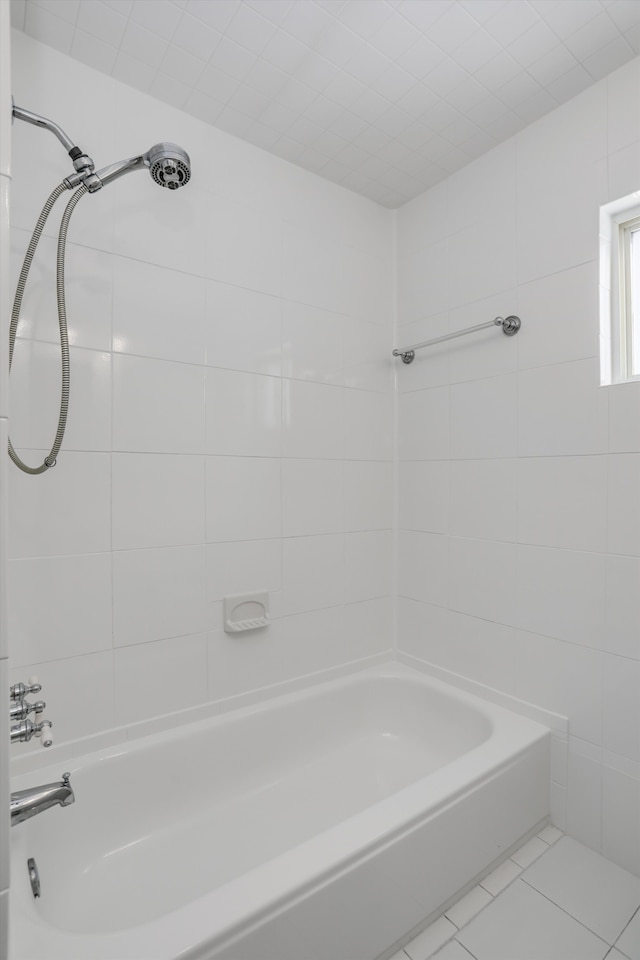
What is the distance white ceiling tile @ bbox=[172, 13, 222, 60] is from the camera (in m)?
1.32

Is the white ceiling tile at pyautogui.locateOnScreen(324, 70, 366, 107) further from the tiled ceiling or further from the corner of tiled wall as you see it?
the corner of tiled wall

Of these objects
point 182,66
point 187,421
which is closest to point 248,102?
point 182,66

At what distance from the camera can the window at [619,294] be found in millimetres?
1539

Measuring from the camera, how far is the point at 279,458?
6.09ft

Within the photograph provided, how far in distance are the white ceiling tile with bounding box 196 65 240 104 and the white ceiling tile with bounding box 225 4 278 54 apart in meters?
0.13

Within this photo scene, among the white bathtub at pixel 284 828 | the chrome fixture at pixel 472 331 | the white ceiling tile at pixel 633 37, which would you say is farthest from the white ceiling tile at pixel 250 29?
the white bathtub at pixel 284 828

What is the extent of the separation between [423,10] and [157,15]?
687 millimetres

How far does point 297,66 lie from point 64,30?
2.07 ft

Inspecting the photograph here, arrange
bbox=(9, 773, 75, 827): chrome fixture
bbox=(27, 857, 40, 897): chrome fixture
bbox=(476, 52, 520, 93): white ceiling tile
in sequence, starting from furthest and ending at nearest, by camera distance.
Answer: bbox=(476, 52, 520, 93): white ceiling tile
bbox=(27, 857, 40, 897): chrome fixture
bbox=(9, 773, 75, 827): chrome fixture

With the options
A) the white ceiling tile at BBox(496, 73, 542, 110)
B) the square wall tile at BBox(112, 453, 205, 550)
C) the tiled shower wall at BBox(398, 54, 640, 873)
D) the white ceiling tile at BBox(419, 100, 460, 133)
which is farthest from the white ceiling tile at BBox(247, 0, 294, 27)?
the square wall tile at BBox(112, 453, 205, 550)

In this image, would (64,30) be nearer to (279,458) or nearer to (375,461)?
(279,458)

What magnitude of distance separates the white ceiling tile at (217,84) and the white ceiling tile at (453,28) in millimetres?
588

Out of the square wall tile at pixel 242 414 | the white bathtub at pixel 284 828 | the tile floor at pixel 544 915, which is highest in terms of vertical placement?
the square wall tile at pixel 242 414

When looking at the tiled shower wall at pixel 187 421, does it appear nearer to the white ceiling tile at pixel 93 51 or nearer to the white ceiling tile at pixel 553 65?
the white ceiling tile at pixel 93 51
